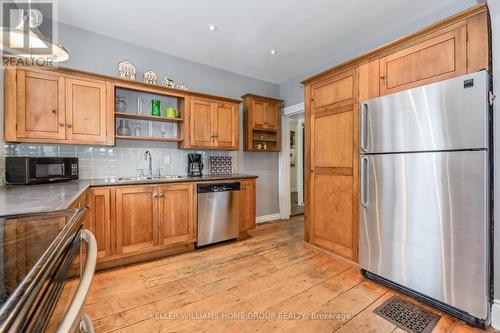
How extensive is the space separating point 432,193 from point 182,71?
3.39 metres

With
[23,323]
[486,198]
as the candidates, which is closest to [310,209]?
[486,198]

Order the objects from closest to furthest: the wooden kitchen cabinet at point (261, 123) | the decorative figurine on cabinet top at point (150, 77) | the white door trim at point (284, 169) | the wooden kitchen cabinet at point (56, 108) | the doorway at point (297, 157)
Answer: the wooden kitchen cabinet at point (56, 108), the decorative figurine on cabinet top at point (150, 77), the wooden kitchen cabinet at point (261, 123), the white door trim at point (284, 169), the doorway at point (297, 157)

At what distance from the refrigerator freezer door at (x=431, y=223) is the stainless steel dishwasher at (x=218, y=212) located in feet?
5.40

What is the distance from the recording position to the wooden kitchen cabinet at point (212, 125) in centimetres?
308

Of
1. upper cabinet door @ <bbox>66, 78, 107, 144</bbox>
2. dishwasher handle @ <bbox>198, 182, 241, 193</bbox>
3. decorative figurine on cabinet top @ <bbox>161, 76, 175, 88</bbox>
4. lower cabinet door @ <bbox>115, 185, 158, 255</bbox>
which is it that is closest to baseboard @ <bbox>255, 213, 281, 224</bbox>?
dishwasher handle @ <bbox>198, 182, 241, 193</bbox>

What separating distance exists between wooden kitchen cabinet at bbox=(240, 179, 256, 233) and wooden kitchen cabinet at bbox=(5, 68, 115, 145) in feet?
5.96

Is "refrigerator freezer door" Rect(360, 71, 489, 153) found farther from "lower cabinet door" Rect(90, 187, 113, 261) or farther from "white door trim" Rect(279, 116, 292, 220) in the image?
"lower cabinet door" Rect(90, 187, 113, 261)

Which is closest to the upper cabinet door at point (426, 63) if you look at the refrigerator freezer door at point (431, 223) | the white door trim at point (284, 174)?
the refrigerator freezer door at point (431, 223)

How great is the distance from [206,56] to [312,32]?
1556 mm

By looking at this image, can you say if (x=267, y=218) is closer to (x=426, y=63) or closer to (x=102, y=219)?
(x=102, y=219)

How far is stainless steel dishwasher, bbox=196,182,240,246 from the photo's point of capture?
2.87 metres

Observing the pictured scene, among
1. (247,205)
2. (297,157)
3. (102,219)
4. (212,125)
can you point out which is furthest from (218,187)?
(297,157)

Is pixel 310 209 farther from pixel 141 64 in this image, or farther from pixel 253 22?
pixel 141 64

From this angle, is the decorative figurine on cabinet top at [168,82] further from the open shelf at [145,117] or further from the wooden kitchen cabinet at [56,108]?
the wooden kitchen cabinet at [56,108]
